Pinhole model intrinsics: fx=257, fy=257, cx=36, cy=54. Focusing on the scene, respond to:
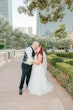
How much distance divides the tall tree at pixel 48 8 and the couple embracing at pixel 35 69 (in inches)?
286

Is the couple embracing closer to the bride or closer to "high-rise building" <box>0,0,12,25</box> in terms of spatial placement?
the bride

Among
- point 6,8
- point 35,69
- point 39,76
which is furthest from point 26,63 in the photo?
point 6,8

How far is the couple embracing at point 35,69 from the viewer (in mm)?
8172

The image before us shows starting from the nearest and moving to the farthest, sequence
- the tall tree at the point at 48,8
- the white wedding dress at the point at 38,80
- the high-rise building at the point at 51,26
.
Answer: the white wedding dress at the point at 38,80 < the tall tree at the point at 48,8 < the high-rise building at the point at 51,26

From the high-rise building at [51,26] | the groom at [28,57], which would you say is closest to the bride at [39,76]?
the groom at [28,57]

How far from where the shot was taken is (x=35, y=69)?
8.45 metres

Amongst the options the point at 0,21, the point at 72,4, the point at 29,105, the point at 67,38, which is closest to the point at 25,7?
the point at 72,4

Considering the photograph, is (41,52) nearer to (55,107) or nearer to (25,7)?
(55,107)

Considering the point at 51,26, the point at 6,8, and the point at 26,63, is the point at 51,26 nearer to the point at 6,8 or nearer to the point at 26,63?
the point at 6,8

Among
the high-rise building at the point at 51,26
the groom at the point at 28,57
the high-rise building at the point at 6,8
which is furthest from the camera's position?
the high-rise building at the point at 6,8

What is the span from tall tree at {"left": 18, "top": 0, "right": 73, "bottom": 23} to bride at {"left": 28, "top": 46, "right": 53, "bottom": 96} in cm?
728

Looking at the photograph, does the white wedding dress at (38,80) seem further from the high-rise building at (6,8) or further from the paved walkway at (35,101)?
the high-rise building at (6,8)

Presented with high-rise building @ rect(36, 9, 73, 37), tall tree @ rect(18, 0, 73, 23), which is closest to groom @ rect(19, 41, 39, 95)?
tall tree @ rect(18, 0, 73, 23)

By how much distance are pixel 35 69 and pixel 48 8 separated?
339 inches
